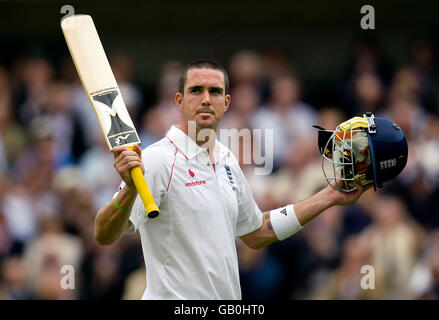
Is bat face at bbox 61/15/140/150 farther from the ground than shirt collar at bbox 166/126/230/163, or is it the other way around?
bat face at bbox 61/15/140/150

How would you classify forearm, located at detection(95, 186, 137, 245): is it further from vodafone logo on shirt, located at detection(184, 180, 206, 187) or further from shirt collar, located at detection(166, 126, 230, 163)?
shirt collar, located at detection(166, 126, 230, 163)

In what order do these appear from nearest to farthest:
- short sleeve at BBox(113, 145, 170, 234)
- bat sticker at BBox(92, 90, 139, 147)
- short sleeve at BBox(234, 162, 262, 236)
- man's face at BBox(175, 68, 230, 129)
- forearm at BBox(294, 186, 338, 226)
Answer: short sleeve at BBox(113, 145, 170, 234) → bat sticker at BBox(92, 90, 139, 147) → man's face at BBox(175, 68, 230, 129) → forearm at BBox(294, 186, 338, 226) → short sleeve at BBox(234, 162, 262, 236)

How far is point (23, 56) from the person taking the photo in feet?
34.9

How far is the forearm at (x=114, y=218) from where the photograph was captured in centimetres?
440

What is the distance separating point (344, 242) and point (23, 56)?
197 inches

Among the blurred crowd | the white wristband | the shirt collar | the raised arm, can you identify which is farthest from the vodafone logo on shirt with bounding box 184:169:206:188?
the blurred crowd

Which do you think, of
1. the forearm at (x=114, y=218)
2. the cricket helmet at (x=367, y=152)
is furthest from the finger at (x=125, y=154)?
the cricket helmet at (x=367, y=152)

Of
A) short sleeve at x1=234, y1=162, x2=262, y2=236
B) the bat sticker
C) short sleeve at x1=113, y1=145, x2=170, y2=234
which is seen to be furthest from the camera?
short sleeve at x1=234, y1=162, x2=262, y2=236

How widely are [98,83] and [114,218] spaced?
35.5 inches

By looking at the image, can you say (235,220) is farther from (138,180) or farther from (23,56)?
(23,56)

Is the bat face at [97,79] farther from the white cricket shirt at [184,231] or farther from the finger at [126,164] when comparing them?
the finger at [126,164]

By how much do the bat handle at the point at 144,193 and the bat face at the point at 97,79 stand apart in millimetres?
413

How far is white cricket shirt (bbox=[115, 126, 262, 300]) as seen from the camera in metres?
Answer: 4.62

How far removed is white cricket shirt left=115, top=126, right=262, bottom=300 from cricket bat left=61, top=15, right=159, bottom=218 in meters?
0.19
